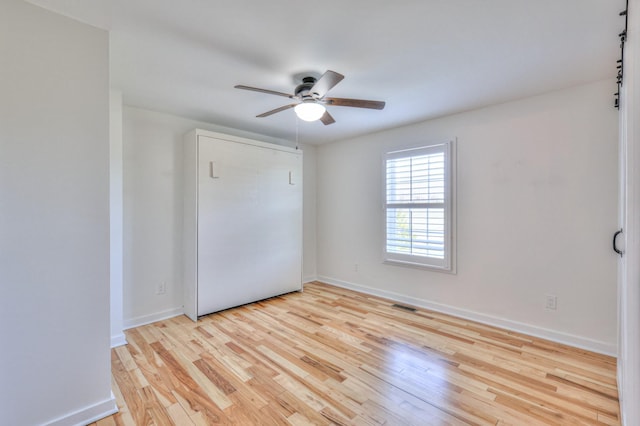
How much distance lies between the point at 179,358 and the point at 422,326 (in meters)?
2.37

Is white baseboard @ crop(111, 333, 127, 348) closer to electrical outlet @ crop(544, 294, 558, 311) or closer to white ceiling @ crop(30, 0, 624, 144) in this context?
white ceiling @ crop(30, 0, 624, 144)

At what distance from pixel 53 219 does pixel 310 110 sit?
180cm

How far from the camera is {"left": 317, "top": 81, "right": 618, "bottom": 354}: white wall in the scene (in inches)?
94.0

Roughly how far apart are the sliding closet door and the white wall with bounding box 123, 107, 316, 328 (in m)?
0.39

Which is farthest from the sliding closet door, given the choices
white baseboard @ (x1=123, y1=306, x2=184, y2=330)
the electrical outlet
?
the electrical outlet

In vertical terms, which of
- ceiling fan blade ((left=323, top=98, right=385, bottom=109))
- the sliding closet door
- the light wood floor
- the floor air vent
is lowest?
the light wood floor

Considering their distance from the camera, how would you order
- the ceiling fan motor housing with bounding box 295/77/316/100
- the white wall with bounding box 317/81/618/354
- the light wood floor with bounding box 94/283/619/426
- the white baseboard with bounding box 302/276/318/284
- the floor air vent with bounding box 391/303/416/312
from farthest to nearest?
1. the white baseboard with bounding box 302/276/318/284
2. the floor air vent with bounding box 391/303/416/312
3. the white wall with bounding box 317/81/618/354
4. the ceiling fan motor housing with bounding box 295/77/316/100
5. the light wood floor with bounding box 94/283/619/426

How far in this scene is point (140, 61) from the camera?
207 cm

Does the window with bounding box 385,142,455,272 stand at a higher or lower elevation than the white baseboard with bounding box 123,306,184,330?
higher

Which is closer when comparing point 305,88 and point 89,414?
point 89,414

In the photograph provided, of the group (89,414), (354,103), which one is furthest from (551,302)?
(89,414)

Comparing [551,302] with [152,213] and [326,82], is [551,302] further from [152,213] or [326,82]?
[152,213]

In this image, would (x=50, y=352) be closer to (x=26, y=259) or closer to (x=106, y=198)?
(x=26, y=259)

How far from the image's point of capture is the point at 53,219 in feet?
5.03
